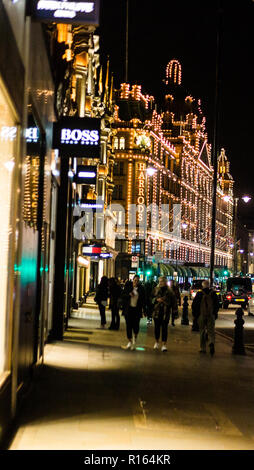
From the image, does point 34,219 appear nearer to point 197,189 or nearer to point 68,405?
point 68,405

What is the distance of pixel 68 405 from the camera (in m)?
9.99

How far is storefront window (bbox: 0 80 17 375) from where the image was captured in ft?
25.0

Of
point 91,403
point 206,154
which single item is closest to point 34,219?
point 91,403

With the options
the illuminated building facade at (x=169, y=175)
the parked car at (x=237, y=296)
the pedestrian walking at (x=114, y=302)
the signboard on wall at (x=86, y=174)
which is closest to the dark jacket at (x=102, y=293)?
the pedestrian walking at (x=114, y=302)

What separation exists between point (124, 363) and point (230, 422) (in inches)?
234

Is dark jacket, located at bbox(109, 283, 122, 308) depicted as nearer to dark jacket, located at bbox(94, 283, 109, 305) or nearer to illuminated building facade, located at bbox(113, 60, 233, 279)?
dark jacket, located at bbox(94, 283, 109, 305)

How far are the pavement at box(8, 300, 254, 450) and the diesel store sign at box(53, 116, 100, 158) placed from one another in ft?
15.2

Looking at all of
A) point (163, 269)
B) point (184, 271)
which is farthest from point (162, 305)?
point (184, 271)

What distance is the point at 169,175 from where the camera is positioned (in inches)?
3627

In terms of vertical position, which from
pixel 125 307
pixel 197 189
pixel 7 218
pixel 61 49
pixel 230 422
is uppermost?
pixel 197 189

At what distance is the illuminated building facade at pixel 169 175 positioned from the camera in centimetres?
7550

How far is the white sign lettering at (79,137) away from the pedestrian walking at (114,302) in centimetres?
836

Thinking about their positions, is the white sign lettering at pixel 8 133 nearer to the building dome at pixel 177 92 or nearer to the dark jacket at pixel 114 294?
the dark jacket at pixel 114 294

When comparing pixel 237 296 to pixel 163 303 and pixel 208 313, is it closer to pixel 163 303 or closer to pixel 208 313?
pixel 208 313
